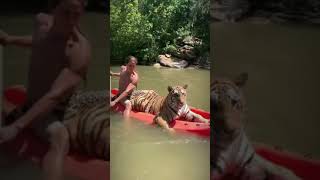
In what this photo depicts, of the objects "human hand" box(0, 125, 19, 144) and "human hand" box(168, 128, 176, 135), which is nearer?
"human hand" box(0, 125, 19, 144)

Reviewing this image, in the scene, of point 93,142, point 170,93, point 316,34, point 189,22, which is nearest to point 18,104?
point 93,142

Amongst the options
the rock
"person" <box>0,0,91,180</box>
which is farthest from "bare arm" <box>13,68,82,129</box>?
the rock

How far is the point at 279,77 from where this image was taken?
3.45m

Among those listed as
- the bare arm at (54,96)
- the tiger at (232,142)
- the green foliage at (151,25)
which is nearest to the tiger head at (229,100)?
the tiger at (232,142)

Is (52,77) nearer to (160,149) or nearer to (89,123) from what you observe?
(89,123)

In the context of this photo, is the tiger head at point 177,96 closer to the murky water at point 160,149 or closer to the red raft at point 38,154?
the murky water at point 160,149

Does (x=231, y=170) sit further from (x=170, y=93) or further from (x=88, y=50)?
(x=88, y=50)

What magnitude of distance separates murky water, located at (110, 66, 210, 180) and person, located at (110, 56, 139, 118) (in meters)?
0.05

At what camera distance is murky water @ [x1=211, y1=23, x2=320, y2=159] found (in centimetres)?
344

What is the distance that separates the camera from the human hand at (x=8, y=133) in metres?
3.23

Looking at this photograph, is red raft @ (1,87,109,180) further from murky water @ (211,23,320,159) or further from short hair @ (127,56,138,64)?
murky water @ (211,23,320,159)

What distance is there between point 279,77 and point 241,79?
0.92 feet

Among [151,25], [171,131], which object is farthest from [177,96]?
[151,25]

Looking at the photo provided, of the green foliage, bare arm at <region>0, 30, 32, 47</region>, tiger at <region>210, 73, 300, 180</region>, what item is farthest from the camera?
the green foliage
